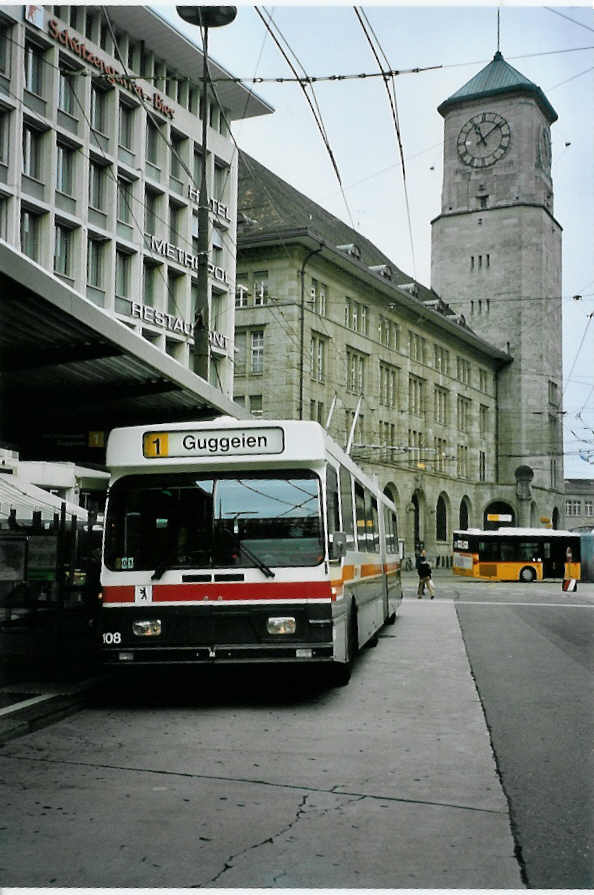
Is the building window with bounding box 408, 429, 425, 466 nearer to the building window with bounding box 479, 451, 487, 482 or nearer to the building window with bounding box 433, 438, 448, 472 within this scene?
the building window with bounding box 433, 438, 448, 472

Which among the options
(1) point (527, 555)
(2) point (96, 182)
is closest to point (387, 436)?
(1) point (527, 555)

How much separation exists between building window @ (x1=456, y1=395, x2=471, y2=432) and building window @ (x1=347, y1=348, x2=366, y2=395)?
17091mm

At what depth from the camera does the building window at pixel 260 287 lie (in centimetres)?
5694

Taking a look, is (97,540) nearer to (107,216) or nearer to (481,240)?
(107,216)

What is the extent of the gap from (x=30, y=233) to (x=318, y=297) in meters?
26.2

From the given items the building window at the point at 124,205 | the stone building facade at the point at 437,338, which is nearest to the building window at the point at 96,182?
the building window at the point at 124,205

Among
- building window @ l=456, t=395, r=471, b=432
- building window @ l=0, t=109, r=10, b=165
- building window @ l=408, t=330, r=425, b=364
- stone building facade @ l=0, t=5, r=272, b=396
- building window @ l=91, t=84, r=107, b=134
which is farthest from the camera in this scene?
building window @ l=456, t=395, r=471, b=432

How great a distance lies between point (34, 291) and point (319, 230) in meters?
57.4

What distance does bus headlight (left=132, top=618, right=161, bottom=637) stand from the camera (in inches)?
388

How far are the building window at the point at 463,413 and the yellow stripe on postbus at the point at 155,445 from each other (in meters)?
70.8

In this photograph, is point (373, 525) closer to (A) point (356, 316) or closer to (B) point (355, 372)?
(B) point (355, 372)

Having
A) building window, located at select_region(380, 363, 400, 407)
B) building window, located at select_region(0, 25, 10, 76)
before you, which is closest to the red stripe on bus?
building window, located at select_region(0, 25, 10, 76)

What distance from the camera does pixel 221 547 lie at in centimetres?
1003

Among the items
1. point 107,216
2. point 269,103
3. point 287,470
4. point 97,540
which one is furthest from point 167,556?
point 107,216
